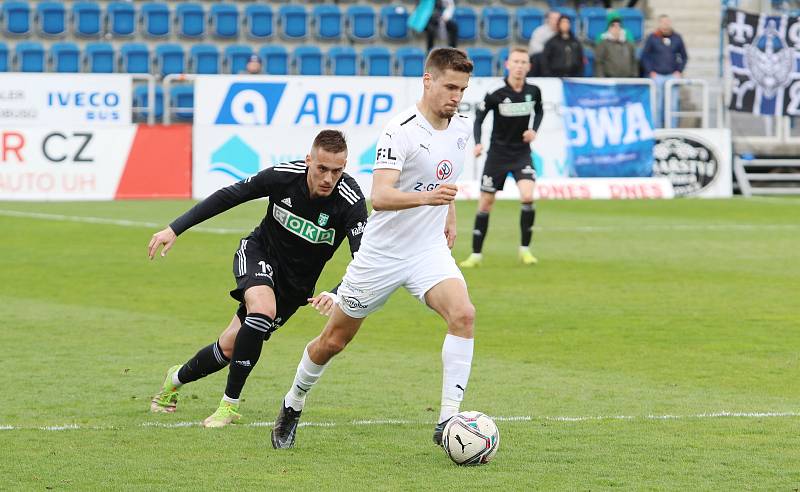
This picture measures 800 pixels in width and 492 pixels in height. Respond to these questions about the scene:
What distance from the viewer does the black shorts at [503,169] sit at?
52.2 ft

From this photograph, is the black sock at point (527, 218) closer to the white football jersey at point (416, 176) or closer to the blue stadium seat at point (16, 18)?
the white football jersey at point (416, 176)

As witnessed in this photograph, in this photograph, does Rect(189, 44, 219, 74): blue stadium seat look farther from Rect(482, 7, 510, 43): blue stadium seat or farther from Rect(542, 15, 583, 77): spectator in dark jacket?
Rect(542, 15, 583, 77): spectator in dark jacket

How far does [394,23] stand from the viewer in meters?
30.2

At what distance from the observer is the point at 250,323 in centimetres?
725

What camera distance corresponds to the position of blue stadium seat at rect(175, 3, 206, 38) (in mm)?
A: 29406

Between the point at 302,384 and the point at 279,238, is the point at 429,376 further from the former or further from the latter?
the point at 302,384

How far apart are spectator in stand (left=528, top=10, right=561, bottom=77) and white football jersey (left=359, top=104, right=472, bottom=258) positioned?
2011 cm

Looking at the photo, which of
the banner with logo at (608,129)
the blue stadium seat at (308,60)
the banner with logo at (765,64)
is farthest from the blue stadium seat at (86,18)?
the banner with logo at (765,64)

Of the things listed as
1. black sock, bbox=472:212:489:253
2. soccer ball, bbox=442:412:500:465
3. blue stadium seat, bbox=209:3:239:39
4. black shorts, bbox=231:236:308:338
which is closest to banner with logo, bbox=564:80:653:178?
blue stadium seat, bbox=209:3:239:39

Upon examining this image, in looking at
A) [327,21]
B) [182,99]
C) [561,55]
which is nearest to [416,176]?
[561,55]

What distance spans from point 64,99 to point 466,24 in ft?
32.3

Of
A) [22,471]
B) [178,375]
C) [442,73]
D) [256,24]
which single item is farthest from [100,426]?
[256,24]

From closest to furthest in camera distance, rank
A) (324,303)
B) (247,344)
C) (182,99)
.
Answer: (324,303) < (247,344) < (182,99)

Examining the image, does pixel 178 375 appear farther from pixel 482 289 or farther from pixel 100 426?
pixel 482 289
